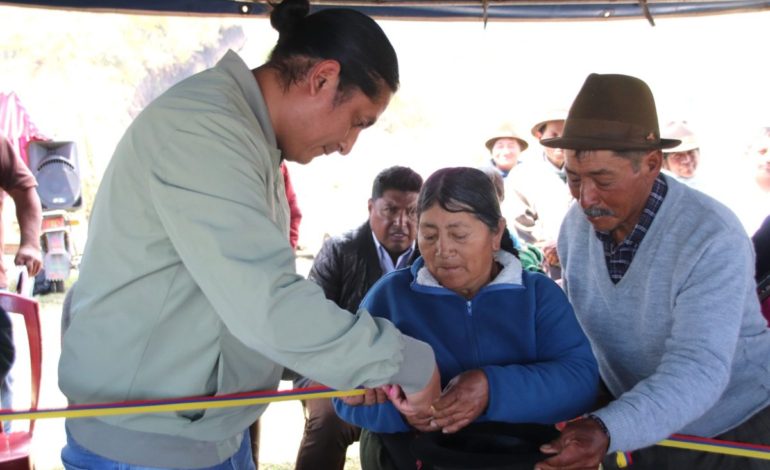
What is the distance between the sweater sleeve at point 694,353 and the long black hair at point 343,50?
1017 millimetres

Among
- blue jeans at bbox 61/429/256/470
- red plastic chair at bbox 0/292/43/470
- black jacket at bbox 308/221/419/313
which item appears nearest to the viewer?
blue jeans at bbox 61/429/256/470

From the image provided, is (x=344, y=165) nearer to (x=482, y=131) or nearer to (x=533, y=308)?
(x=482, y=131)

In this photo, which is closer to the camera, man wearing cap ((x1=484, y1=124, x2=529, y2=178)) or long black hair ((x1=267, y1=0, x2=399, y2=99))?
long black hair ((x1=267, y1=0, x2=399, y2=99))

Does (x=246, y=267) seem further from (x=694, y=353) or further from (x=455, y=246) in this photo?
(x=694, y=353)

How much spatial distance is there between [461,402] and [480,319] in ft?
1.07

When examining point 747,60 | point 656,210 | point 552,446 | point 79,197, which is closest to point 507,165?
point 656,210

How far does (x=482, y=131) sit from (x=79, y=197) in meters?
9.07

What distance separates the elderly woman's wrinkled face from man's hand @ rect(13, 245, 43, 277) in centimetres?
302

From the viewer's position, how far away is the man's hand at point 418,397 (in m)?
1.87

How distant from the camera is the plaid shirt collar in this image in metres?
2.39

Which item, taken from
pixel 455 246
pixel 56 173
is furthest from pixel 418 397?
pixel 56 173

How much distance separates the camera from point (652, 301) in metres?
2.34

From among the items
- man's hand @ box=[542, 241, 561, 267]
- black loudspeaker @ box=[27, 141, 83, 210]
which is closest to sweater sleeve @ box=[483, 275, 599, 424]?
man's hand @ box=[542, 241, 561, 267]

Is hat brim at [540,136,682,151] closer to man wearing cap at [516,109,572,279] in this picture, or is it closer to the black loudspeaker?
man wearing cap at [516,109,572,279]
